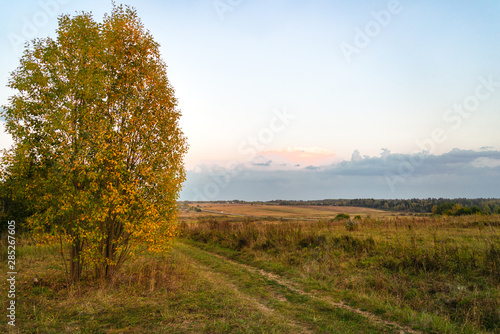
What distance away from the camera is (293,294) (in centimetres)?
1015

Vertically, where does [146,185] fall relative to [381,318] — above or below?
above

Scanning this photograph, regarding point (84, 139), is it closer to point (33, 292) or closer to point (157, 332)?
point (33, 292)

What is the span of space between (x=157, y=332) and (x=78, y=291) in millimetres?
4642

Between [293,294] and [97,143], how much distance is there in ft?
29.6

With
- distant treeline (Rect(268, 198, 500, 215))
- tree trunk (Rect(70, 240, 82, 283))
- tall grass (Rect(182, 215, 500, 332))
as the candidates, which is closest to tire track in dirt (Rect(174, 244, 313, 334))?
tall grass (Rect(182, 215, 500, 332))

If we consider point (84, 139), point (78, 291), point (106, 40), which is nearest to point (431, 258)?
point (78, 291)

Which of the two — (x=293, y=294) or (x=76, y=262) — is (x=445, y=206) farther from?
(x=76, y=262)

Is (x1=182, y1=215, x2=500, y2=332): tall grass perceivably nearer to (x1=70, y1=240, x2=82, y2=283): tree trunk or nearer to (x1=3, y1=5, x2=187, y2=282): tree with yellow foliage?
(x1=3, y1=5, x2=187, y2=282): tree with yellow foliage

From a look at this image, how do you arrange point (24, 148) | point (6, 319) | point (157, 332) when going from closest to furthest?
1. point (157, 332)
2. point (6, 319)
3. point (24, 148)

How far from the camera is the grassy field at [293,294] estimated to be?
7.18m

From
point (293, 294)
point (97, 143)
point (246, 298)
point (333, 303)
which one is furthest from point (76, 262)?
point (333, 303)

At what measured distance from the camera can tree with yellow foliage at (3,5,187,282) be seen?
368 inches

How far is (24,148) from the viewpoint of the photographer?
898 centimetres

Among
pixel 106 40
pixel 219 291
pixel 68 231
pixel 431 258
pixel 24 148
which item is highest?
pixel 106 40
